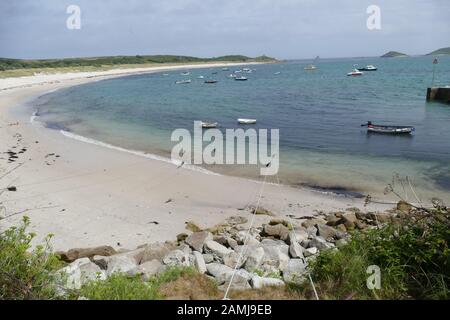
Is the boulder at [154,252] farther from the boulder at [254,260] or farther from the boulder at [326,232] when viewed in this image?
the boulder at [326,232]

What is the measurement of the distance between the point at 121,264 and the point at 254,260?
2366 mm

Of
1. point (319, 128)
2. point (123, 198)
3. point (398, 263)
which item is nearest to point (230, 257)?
point (398, 263)

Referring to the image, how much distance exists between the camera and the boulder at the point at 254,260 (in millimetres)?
6504

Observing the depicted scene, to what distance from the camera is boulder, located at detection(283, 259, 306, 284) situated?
5.44 meters

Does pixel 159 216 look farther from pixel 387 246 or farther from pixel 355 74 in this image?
pixel 355 74

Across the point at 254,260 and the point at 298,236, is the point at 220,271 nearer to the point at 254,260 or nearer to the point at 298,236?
the point at 254,260

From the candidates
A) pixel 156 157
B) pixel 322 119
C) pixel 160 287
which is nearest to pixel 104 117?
pixel 156 157

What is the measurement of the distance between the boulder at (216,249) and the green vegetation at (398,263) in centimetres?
260

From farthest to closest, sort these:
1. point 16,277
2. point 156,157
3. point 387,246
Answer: point 156,157
point 387,246
point 16,277

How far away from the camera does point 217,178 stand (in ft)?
51.3

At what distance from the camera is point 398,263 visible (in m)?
4.74

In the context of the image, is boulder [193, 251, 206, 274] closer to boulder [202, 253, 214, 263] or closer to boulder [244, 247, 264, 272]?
boulder [202, 253, 214, 263]

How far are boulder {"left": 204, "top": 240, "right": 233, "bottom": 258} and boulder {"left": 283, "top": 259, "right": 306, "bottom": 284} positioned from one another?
1.54 m
